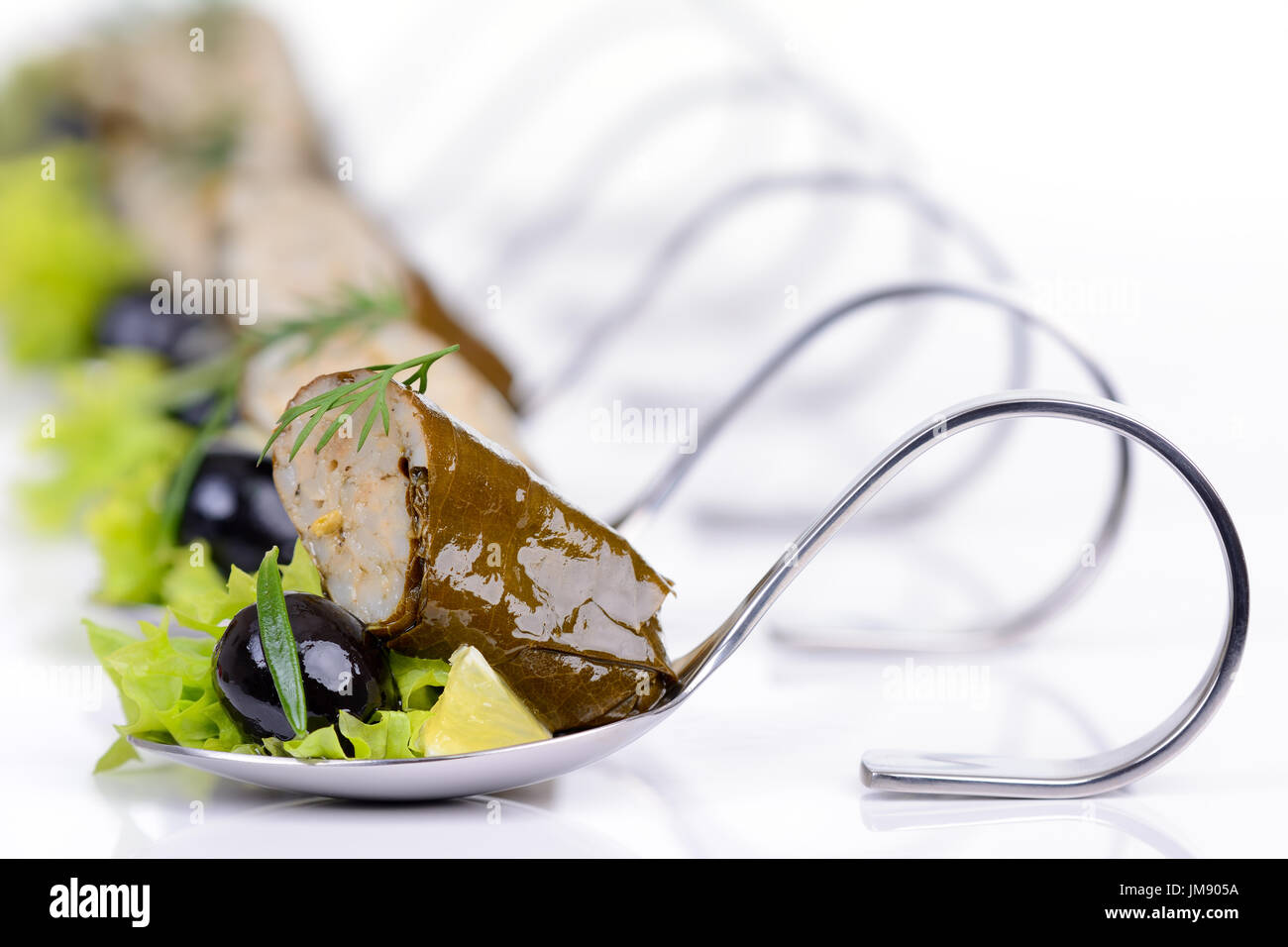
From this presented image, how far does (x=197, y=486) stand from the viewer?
305 centimetres

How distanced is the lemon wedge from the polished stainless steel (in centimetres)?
4

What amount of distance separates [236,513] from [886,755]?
5.22 ft

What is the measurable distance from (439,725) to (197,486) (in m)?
1.42

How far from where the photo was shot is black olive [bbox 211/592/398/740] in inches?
72.8

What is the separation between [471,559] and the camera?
6.34ft

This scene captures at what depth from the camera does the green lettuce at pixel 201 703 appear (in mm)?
1877

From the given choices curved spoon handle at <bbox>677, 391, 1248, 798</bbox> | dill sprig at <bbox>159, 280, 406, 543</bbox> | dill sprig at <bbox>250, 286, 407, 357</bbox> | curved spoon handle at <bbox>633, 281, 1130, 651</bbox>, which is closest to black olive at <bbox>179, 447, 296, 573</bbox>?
dill sprig at <bbox>159, 280, 406, 543</bbox>

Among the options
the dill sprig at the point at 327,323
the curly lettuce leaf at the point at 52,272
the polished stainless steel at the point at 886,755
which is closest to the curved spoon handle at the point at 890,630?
the dill sprig at the point at 327,323

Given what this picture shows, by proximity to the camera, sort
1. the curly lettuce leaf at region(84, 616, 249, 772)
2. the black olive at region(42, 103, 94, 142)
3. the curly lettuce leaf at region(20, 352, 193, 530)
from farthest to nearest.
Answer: the black olive at region(42, 103, 94, 142) → the curly lettuce leaf at region(20, 352, 193, 530) → the curly lettuce leaf at region(84, 616, 249, 772)

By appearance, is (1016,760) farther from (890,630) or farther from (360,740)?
(360,740)

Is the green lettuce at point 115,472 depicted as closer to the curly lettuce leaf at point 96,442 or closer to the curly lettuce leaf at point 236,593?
the curly lettuce leaf at point 96,442

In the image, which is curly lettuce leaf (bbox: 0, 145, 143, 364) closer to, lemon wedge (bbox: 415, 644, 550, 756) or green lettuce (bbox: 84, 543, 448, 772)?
green lettuce (bbox: 84, 543, 448, 772)

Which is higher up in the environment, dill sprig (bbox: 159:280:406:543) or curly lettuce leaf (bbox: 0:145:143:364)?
curly lettuce leaf (bbox: 0:145:143:364)
